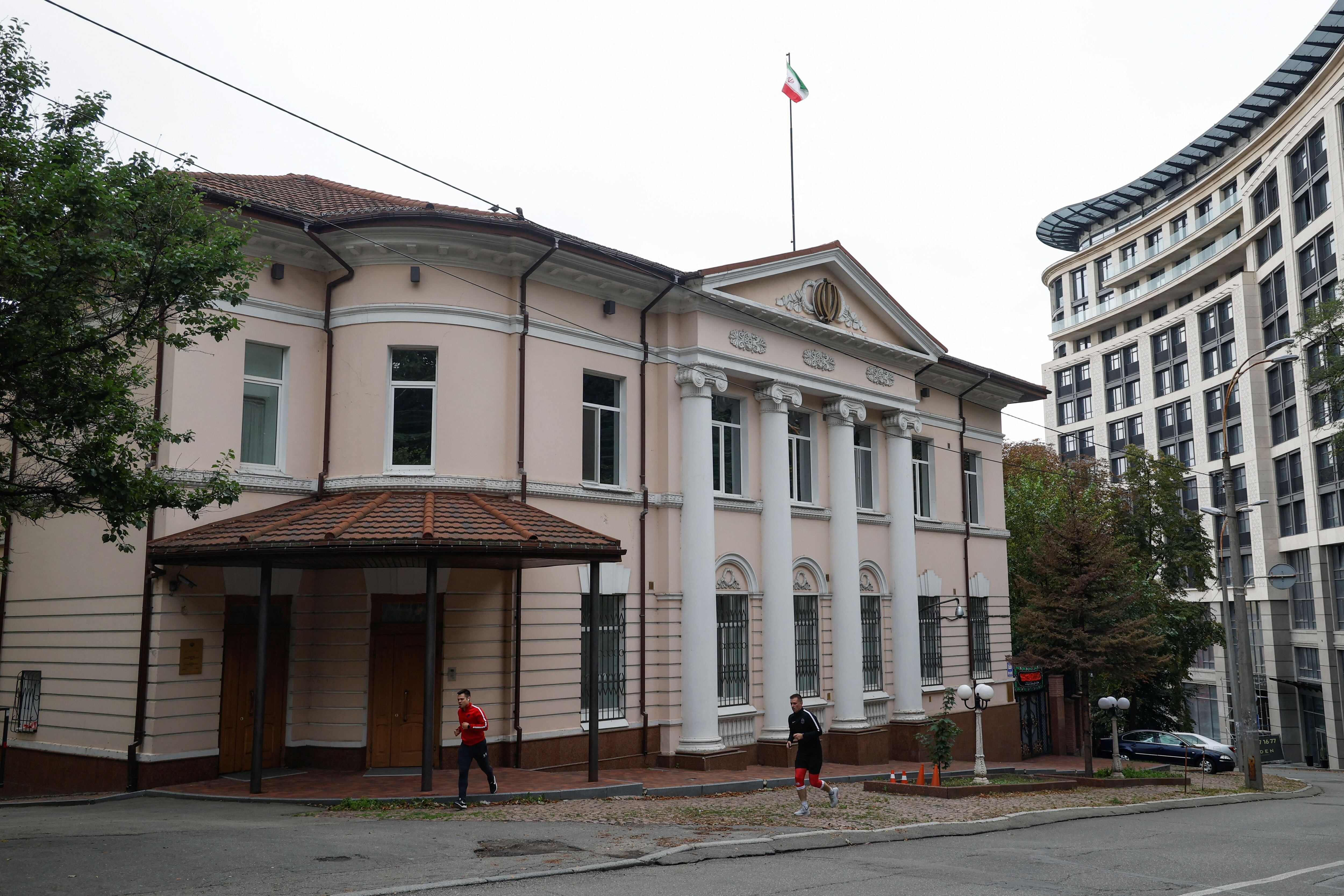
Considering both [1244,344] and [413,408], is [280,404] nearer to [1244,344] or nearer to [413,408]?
[413,408]

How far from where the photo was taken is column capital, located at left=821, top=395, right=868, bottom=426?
81.8 feet

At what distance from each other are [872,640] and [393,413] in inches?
514

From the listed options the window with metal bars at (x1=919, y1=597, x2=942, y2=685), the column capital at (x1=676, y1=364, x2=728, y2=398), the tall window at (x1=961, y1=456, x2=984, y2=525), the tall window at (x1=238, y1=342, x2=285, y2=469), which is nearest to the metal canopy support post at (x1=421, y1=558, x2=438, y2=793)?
the tall window at (x1=238, y1=342, x2=285, y2=469)

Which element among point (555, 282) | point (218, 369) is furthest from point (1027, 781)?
point (218, 369)

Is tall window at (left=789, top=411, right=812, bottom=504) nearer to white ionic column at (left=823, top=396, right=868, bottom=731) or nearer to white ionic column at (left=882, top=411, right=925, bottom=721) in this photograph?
white ionic column at (left=823, top=396, right=868, bottom=731)

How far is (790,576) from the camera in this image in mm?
23047

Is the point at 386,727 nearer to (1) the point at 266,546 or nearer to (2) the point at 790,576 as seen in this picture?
(1) the point at 266,546

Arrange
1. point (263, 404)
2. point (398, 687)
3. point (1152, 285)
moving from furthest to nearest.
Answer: point (1152, 285)
point (263, 404)
point (398, 687)

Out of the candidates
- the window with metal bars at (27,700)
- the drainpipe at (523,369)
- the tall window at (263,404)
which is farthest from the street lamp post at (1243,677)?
the window with metal bars at (27,700)

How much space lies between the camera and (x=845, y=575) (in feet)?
80.9

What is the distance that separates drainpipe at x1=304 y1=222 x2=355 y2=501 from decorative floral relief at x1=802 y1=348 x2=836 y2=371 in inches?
391

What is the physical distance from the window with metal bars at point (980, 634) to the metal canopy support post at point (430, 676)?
18.0m

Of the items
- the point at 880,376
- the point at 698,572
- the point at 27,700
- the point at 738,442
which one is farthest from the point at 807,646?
the point at 27,700

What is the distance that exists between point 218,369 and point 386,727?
626 centimetres
